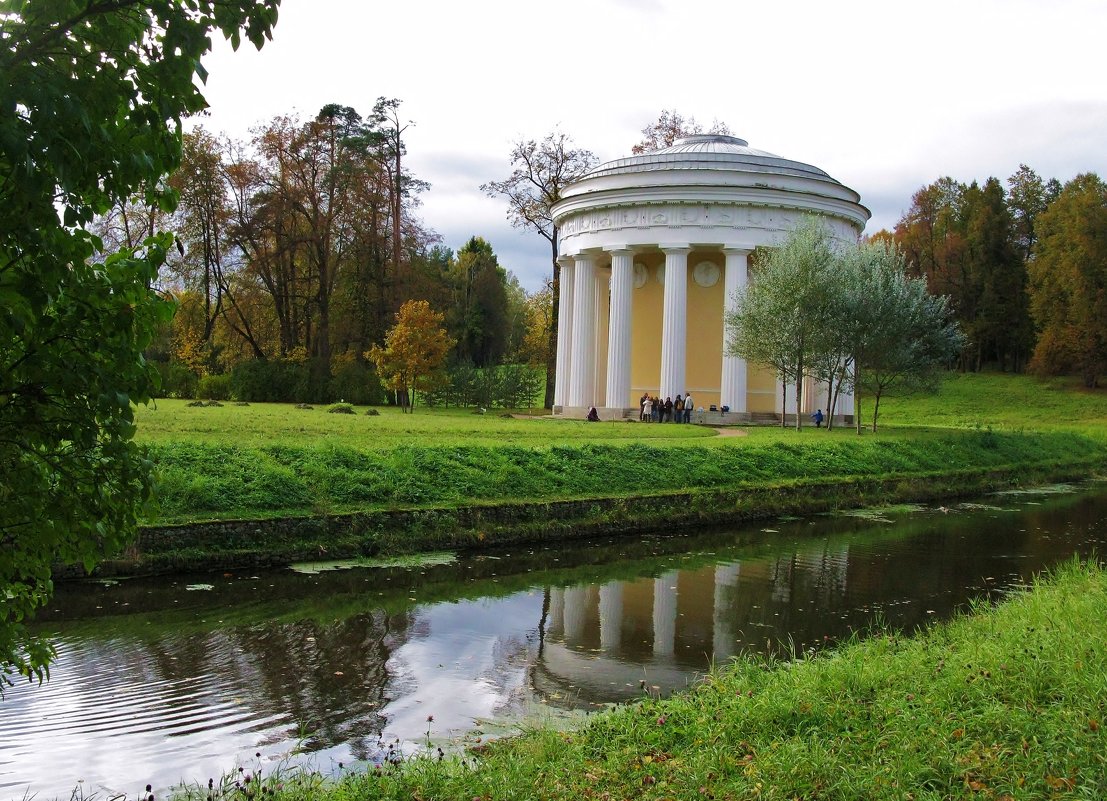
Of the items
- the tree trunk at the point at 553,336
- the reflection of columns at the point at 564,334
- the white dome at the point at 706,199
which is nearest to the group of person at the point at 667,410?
the reflection of columns at the point at 564,334

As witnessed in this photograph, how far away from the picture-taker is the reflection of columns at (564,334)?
4738 cm

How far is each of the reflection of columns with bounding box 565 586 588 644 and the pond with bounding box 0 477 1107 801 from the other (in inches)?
1.7

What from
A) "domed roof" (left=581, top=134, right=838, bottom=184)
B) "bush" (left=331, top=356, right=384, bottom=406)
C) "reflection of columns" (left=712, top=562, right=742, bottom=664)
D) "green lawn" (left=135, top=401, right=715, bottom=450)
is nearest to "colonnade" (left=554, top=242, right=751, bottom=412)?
"domed roof" (left=581, top=134, right=838, bottom=184)

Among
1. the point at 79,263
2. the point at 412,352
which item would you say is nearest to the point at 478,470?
the point at 79,263

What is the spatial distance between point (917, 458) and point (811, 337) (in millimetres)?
6103

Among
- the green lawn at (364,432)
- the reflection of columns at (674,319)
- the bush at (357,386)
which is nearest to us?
the green lawn at (364,432)

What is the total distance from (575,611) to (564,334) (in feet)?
117

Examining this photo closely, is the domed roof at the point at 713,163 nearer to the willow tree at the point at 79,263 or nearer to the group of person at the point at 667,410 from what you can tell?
the group of person at the point at 667,410

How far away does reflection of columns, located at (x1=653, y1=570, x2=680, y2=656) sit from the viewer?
11.1 m

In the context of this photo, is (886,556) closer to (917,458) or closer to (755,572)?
(755,572)

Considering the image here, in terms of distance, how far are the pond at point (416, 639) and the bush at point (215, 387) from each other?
3541cm

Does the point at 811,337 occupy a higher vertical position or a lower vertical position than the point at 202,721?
higher

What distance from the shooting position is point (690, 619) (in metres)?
12.5

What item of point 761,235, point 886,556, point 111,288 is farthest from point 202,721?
point 761,235
